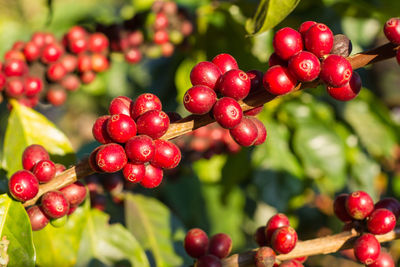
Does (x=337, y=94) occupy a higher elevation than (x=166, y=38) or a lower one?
higher

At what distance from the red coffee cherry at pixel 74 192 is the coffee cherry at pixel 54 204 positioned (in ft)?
0.17

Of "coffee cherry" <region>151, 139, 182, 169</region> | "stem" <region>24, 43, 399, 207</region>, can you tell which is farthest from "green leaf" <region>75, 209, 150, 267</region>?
"coffee cherry" <region>151, 139, 182, 169</region>

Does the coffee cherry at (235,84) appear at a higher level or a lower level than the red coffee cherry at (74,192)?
higher

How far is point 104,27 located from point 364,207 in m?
1.77

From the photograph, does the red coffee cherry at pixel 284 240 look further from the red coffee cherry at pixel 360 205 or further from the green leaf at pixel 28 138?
the green leaf at pixel 28 138

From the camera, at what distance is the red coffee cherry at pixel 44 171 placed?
1.23 metres

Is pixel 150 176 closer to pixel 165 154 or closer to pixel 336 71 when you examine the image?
pixel 165 154

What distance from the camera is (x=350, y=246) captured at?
1.32 m

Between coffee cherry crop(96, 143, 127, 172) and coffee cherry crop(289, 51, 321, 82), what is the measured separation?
46 centimetres

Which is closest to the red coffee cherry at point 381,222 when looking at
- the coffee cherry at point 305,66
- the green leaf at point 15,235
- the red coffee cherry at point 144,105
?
the coffee cherry at point 305,66

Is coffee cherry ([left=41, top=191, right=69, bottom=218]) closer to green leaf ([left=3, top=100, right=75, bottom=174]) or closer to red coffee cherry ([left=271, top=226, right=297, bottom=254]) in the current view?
green leaf ([left=3, top=100, right=75, bottom=174])

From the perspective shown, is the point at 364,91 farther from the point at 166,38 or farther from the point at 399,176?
the point at 166,38


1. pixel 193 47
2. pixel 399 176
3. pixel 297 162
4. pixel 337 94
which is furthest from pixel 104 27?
pixel 399 176

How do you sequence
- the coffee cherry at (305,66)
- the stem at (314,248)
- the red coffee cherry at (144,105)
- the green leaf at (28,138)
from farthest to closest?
1. the green leaf at (28,138)
2. the stem at (314,248)
3. the red coffee cherry at (144,105)
4. the coffee cherry at (305,66)
